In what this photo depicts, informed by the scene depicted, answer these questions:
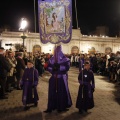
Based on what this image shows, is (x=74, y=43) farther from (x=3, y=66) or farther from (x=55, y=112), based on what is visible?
(x=55, y=112)

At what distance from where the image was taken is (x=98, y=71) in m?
20.2

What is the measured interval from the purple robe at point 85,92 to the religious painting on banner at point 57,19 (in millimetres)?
1334

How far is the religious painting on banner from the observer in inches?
305

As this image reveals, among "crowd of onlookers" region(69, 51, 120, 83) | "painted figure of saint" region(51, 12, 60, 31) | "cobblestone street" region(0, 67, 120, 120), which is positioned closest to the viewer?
"cobblestone street" region(0, 67, 120, 120)

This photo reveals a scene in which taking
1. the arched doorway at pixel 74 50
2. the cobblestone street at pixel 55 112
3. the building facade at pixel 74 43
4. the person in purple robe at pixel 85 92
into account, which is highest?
the building facade at pixel 74 43

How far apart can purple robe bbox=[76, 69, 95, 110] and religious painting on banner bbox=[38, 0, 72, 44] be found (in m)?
1.33

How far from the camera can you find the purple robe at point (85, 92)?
7.28 meters

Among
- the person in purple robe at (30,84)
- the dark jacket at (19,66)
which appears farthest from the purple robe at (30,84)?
the dark jacket at (19,66)

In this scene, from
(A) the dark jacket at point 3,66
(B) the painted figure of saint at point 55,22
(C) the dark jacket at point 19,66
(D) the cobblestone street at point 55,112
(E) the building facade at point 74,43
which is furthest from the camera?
(E) the building facade at point 74,43

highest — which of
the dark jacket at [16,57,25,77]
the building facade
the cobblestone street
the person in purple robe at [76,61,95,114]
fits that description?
the building facade

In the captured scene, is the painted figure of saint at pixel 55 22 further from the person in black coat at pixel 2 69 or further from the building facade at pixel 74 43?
the building facade at pixel 74 43

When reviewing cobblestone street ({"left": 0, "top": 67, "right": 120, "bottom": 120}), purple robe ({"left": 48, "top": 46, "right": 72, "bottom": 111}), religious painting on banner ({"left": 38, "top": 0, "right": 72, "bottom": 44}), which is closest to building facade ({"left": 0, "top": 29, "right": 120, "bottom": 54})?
cobblestone street ({"left": 0, "top": 67, "right": 120, "bottom": 120})

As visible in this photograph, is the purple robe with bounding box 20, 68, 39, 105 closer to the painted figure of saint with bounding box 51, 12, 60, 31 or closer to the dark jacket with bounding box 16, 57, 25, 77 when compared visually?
the painted figure of saint with bounding box 51, 12, 60, 31

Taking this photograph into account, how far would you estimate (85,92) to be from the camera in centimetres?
732
